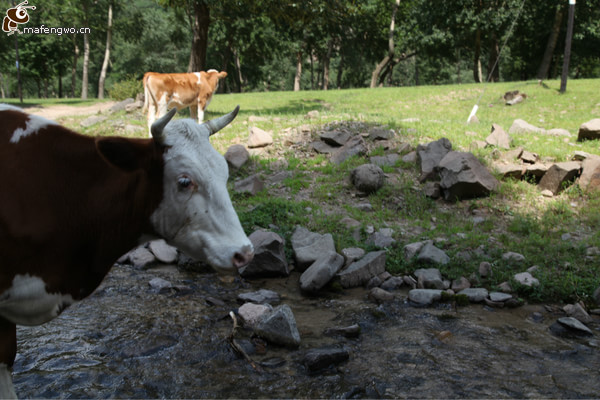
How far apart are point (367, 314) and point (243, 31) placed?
32515 mm

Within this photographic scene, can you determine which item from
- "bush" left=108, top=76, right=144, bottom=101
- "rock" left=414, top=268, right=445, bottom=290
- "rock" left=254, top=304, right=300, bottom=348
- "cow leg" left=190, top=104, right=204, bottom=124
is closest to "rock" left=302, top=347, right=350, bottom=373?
"rock" left=254, top=304, right=300, bottom=348

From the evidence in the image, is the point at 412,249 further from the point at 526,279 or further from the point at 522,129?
the point at 522,129

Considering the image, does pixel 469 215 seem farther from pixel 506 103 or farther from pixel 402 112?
pixel 506 103

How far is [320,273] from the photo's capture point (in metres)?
5.83

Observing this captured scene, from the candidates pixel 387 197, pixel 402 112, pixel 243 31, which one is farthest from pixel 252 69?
pixel 387 197

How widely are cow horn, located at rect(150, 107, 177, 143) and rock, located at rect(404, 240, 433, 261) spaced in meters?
4.69

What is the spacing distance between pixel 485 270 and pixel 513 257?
0.51 metres

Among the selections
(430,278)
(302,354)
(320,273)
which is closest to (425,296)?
(430,278)

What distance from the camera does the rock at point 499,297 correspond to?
5449mm

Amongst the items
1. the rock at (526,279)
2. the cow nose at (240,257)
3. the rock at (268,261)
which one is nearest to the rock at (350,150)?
the rock at (268,261)

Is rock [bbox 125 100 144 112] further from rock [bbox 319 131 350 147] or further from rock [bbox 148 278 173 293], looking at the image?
rock [bbox 148 278 173 293]

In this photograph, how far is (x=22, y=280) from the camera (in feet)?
7.51

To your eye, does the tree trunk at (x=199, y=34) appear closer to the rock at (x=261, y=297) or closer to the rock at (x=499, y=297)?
the rock at (x=261, y=297)

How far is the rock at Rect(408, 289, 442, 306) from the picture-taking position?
5.50 meters
